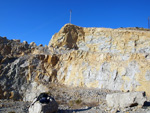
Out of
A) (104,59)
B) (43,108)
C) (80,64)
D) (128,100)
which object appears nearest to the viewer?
(43,108)

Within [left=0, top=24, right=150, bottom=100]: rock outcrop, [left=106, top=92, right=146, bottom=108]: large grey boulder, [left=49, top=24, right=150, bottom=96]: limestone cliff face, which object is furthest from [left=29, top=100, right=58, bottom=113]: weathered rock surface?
[left=49, top=24, right=150, bottom=96]: limestone cliff face

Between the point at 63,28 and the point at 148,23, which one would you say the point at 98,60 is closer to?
the point at 63,28

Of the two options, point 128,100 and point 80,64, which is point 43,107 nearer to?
point 128,100

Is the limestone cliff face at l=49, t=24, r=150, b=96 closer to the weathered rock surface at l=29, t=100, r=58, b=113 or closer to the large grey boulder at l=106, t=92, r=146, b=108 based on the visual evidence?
the large grey boulder at l=106, t=92, r=146, b=108

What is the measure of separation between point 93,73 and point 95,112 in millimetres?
12709

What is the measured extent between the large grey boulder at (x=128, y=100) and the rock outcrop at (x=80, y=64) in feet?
28.1

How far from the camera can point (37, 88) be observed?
21.7 meters

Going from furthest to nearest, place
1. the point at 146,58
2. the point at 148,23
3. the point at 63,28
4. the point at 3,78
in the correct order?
the point at 148,23 < the point at 63,28 < the point at 3,78 < the point at 146,58

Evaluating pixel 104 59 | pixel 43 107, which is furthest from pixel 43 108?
pixel 104 59

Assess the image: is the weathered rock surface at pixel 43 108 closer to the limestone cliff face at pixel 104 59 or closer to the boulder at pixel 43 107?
the boulder at pixel 43 107

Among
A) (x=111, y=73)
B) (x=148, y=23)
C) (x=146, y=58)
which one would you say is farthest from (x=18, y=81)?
(x=148, y=23)

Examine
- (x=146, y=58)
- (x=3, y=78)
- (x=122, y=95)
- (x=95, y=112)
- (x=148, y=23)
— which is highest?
(x=148, y=23)

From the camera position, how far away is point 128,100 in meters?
9.32

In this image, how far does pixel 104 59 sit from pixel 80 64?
3.94 m
